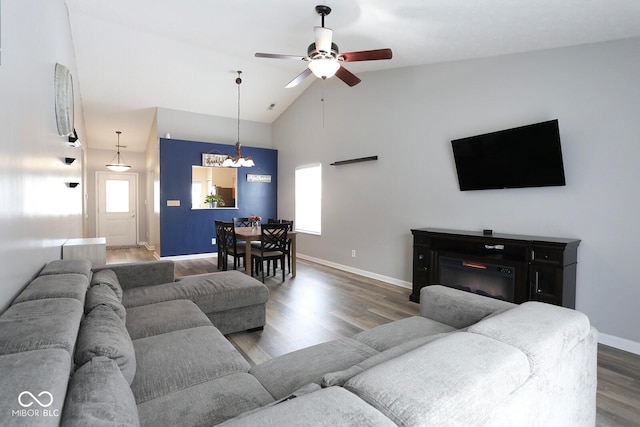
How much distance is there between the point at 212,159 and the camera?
695 centimetres

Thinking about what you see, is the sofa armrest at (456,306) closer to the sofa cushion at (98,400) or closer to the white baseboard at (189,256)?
the sofa cushion at (98,400)

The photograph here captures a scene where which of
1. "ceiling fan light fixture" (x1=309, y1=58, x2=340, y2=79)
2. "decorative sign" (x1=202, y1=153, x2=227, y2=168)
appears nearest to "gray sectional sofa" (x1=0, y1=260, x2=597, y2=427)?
"ceiling fan light fixture" (x1=309, y1=58, x2=340, y2=79)

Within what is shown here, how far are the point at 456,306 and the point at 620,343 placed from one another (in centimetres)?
200

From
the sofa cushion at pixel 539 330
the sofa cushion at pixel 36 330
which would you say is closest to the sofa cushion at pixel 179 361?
the sofa cushion at pixel 36 330

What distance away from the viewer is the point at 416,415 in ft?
2.50

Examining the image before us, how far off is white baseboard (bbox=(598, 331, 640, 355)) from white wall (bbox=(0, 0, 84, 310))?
14.5 ft

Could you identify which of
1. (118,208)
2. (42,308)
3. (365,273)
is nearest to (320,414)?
(42,308)

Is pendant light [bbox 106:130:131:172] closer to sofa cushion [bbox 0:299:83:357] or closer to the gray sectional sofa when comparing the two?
the gray sectional sofa

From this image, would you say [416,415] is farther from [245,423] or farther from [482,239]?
[482,239]

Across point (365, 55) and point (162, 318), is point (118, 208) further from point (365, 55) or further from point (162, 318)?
point (365, 55)

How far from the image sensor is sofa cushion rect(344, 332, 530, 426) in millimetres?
795

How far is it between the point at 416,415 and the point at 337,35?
3992 mm

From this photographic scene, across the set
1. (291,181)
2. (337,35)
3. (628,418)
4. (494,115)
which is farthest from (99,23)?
(628,418)

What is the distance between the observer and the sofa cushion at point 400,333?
183 cm
